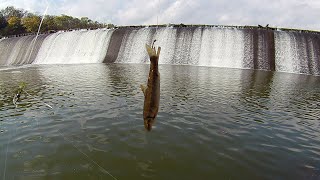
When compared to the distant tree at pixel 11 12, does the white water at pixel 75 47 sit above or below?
below

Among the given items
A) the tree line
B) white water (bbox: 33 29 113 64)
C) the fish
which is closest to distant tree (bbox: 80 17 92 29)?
the tree line

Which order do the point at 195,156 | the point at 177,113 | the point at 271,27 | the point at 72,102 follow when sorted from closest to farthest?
the point at 195,156
the point at 177,113
the point at 72,102
the point at 271,27

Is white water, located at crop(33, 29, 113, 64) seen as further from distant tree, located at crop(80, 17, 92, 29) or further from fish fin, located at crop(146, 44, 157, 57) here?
distant tree, located at crop(80, 17, 92, 29)

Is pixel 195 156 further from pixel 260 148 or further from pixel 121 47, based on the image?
pixel 121 47

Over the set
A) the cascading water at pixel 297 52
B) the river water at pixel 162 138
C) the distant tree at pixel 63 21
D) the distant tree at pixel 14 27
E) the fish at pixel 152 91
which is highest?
the distant tree at pixel 63 21

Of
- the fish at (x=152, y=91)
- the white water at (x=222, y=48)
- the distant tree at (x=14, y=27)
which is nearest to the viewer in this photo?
the fish at (x=152, y=91)

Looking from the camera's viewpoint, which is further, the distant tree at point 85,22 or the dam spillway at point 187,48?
the distant tree at point 85,22

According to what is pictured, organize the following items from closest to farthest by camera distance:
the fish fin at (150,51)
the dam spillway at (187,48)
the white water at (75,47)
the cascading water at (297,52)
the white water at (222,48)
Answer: the fish fin at (150,51), the cascading water at (297,52), the dam spillway at (187,48), the white water at (222,48), the white water at (75,47)

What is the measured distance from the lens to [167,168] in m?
8.75


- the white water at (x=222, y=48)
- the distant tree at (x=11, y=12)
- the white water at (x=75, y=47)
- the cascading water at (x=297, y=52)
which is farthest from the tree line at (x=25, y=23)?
the cascading water at (x=297, y=52)

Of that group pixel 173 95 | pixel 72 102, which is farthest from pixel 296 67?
pixel 72 102

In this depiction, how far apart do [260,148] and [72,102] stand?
11.2 metres

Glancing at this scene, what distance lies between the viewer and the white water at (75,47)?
164 ft

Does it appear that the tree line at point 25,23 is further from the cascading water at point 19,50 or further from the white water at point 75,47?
the white water at point 75,47
